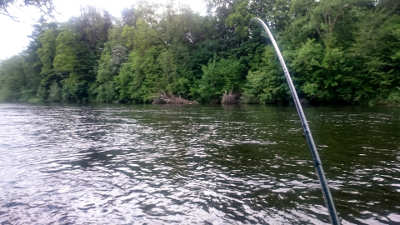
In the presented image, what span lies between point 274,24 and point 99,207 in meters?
47.6

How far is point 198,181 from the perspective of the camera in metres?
6.69

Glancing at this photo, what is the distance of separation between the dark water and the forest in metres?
8.95

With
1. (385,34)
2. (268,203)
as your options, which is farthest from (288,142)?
(385,34)

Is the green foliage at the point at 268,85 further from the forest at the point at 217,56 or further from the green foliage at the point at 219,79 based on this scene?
the green foliage at the point at 219,79

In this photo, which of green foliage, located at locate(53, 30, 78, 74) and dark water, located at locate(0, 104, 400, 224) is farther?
green foliage, located at locate(53, 30, 78, 74)

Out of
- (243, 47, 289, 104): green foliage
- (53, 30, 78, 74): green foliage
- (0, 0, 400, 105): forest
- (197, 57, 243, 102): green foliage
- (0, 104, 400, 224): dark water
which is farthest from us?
(53, 30, 78, 74): green foliage

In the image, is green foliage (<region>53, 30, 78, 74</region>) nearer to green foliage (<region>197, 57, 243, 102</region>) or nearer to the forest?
the forest

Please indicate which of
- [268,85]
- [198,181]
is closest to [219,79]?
[268,85]

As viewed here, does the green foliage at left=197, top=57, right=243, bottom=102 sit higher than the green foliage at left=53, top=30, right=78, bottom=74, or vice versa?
the green foliage at left=53, top=30, right=78, bottom=74

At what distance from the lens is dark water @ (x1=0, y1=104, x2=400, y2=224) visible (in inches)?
191

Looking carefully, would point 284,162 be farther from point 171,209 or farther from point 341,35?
point 341,35

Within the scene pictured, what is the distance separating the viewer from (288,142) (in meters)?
11.1

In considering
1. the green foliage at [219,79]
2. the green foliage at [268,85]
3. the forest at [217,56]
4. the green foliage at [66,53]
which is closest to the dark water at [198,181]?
the forest at [217,56]

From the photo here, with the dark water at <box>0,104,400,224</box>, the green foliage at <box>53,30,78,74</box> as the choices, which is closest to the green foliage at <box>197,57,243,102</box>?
the dark water at <box>0,104,400,224</box>
